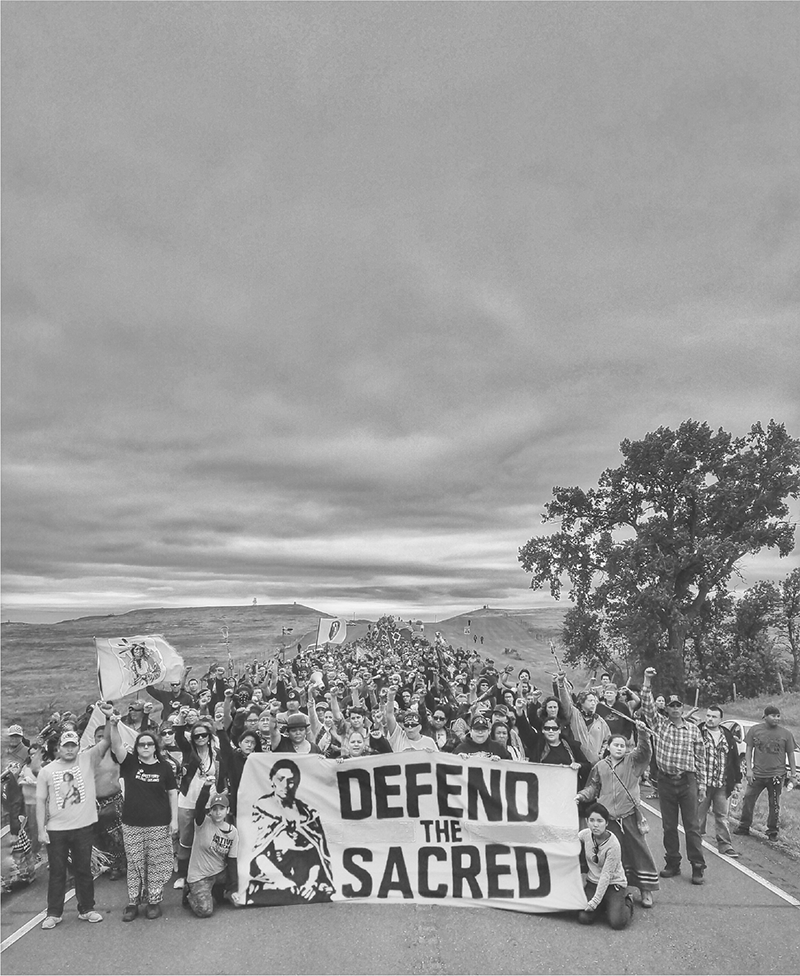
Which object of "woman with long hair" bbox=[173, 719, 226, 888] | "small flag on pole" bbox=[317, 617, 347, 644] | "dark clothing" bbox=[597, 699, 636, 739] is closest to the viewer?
"woman with long hair" bbox=[173, 719, 226, 888]

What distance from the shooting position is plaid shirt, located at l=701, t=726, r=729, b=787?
31.6ft

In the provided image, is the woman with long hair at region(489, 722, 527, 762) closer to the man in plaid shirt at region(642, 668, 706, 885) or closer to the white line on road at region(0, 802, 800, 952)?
the man in plaid shirt at region(642, 668, 706, 885)

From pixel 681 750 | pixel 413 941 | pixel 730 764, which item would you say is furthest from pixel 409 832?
pixel 730 764

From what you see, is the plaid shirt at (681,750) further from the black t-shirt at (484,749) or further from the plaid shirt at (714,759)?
the black t-shirt at (484,749)

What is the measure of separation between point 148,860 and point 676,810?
6941 millimetres

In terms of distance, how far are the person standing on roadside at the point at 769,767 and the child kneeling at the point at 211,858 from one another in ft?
27.3

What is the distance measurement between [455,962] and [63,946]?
165 inches

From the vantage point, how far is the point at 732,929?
716cm

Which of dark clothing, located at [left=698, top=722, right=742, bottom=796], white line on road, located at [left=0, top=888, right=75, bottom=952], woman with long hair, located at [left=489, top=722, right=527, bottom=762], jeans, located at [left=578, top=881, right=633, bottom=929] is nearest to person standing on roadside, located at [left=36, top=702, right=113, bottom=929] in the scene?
white line on road, located at [left=0, top=888, right=75, bottom=952]

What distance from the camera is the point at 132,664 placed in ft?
46.2

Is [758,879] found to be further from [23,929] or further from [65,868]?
[23,929]

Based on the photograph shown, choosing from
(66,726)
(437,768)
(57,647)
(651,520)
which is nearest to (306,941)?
(437,768)

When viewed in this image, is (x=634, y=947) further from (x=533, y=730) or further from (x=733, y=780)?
(x=733, y=780)

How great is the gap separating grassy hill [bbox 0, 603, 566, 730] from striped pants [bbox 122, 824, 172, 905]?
18.2m
